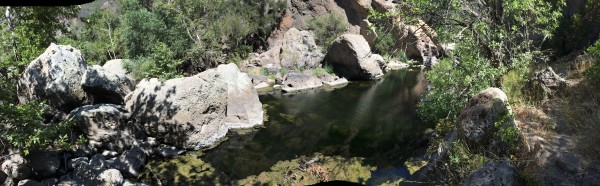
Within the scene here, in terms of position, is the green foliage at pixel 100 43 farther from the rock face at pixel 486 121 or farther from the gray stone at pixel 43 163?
the rock face at pixel 486 121

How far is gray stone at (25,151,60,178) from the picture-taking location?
40.9 ft

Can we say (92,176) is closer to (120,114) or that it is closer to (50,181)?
(50,181)

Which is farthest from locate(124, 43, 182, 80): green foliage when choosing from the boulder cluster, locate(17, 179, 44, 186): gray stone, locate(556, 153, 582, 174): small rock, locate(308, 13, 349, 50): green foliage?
locate(308, 13, 349, 50): green foliage

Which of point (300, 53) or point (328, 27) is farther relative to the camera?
point (328, 27)

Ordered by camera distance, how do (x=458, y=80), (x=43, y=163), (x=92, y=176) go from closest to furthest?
(x=458, y=80), (x=92, y=176), (x=43, y=163)

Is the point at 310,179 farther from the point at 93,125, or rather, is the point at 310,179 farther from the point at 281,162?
the point at 93,125

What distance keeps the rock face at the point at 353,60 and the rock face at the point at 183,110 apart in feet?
61.1

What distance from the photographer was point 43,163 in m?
12.7

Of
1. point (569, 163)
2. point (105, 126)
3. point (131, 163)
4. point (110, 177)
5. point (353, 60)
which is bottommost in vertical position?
point (131, 163)

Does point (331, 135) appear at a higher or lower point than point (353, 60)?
lower

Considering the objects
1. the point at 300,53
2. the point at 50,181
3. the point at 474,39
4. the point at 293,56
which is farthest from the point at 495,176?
the point at 300,53

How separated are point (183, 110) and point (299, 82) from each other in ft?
52.7

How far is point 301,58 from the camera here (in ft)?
127

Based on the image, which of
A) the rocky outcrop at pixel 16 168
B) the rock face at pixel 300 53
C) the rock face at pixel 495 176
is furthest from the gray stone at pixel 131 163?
the rock face at pixel 300 53
